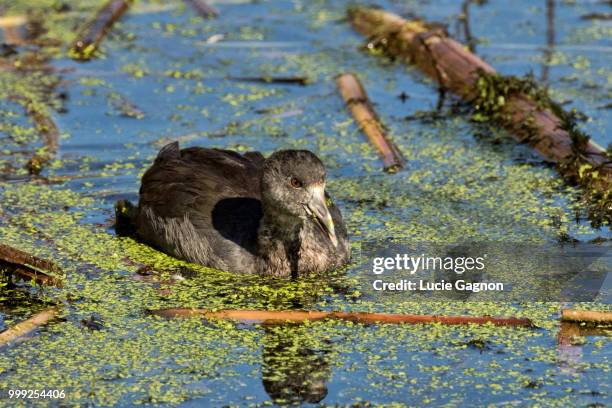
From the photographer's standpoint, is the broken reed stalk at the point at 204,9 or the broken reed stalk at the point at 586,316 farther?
the broken reed stalk at the point at 204,9

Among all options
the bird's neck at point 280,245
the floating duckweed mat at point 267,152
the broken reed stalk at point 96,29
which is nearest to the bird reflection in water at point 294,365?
the floating duckweed mat at point 267,152

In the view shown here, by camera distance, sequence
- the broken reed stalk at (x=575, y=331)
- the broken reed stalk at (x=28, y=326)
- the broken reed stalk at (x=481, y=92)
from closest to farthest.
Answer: the broken reed stalk at (x=28, y=326)
the broken reed stalk at (x=575, y=331)
the broken reed stalk at (x=481, y=92)

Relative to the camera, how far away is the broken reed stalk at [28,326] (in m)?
6.70

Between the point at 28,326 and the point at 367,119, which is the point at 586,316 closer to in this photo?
the point at 28,326


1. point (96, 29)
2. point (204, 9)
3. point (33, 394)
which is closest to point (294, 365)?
point (33, 394)

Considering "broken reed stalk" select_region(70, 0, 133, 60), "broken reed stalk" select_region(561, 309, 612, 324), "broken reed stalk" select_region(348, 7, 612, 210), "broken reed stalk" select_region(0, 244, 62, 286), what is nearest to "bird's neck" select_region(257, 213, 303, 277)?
"broken reed stalk" select_region(0, 244, 62, 286)

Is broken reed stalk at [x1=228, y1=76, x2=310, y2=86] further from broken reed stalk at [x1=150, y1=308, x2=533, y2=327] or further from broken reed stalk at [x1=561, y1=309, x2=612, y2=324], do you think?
broken reed stalk at [x1=561, y1=309, x2=612, y2=324]

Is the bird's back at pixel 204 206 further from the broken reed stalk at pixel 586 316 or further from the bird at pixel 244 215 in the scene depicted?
the broken reed stalk at pixel 586 316

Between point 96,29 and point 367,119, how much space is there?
4.21 meters

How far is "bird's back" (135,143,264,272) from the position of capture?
322 inches

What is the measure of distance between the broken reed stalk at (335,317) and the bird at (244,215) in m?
0.71

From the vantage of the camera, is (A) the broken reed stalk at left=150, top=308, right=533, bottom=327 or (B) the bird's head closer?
(A) the broken reed stalk at left=150, top=308, right=533, bottom=327

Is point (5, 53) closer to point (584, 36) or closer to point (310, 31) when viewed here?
point (310, 31)

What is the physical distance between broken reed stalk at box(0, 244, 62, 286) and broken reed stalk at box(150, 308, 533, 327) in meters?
0.85
